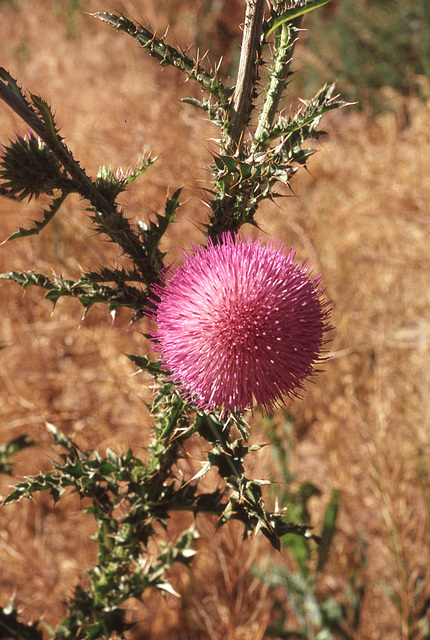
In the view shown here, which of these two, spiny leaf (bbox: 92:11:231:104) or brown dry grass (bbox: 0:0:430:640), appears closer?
spiny leaf (bbox: 92:11:231:104)

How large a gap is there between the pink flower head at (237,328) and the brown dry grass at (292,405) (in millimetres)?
1178

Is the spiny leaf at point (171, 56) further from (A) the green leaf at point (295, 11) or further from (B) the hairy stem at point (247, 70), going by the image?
(A) the green leaf at point (295, 11)

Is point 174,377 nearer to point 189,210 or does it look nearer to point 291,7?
point 291,7

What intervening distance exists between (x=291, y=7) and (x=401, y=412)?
264 centimetres

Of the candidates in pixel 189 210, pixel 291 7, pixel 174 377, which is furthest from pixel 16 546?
pixel 189 210

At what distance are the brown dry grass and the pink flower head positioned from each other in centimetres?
118

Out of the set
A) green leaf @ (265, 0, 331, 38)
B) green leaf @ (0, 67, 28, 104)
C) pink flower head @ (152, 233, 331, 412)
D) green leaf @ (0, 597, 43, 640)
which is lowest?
green leaf @ (0, 597, 43, 640)

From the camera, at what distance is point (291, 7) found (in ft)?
4.03

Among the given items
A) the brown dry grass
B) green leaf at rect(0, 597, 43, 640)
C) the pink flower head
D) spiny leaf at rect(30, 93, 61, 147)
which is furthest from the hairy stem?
green leaf at rect(0, 597, 43, 640)

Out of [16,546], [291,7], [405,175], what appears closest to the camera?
[291,7]

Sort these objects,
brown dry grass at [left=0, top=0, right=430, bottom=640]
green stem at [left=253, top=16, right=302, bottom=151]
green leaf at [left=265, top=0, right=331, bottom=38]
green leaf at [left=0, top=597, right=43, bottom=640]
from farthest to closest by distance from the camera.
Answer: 1. brown dry grass at [left=0, top=0, right=430, bottom=640]
2. green leaf at [left=0, top=597, right=43, bottom=640]
3. green stem at [left=253, top=16, right=302, bottom=151]
4. green leaf at [left=265, top=0, right=331, bottom=38]

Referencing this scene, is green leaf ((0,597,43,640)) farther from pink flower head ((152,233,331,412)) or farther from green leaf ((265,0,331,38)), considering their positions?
green leaf ((265,0,331,38))

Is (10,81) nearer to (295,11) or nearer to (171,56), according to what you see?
(171,56)

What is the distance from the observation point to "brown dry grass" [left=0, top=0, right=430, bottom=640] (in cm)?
267
